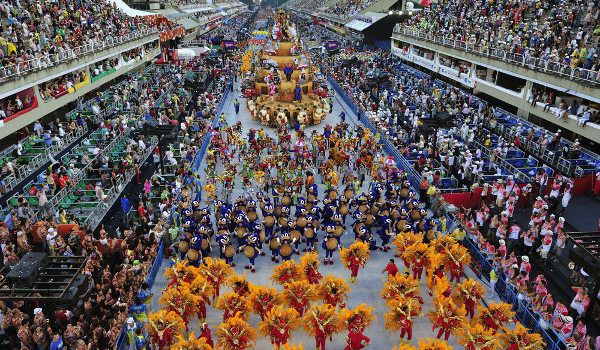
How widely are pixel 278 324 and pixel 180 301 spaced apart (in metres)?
2.60

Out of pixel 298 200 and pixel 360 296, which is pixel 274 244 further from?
pixel 360 296

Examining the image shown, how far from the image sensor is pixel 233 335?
9.41 metres

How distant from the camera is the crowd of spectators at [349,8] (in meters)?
74.1

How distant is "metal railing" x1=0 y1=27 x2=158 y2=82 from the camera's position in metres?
20.7

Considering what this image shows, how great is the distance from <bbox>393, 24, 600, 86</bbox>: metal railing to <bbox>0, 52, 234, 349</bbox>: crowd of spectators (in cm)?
2116

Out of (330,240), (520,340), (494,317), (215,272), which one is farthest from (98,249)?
(520,340)

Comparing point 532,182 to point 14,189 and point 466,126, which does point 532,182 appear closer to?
point 466,126

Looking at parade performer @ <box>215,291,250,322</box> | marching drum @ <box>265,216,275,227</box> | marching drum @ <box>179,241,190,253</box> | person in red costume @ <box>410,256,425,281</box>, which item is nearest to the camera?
parade performer @ <box>215,291,250,322</box>

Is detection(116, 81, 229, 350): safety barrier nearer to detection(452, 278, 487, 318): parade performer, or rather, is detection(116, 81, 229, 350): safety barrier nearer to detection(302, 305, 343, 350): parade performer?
detection(302, 305, 343, 350): parade performer

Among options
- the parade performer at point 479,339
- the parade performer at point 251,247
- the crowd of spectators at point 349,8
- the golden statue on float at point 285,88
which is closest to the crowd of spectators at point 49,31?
the golden statue on float at point 285,88

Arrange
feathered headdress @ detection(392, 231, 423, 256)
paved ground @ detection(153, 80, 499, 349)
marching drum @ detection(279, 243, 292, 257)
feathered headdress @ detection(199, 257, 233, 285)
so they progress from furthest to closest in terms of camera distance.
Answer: marching drum @ detection(279, 243, 292, 257)
feathered headdress @ detection(392, 231, 423, 256)
feathered headdress @ detection(199, 257, 233, 285)
paved ground @ detection(153, 80, 499, 349)

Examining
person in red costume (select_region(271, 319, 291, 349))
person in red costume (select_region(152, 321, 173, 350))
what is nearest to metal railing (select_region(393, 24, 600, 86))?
person in red costume (select_region(271, 319, 291, 349))

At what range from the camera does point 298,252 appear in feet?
48.2

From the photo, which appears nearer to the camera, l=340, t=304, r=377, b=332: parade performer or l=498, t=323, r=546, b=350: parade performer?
l=498, t=323, r=546, b=350: parade performer
